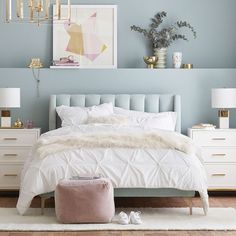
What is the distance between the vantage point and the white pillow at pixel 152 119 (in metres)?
7.34

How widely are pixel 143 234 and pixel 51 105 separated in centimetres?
297

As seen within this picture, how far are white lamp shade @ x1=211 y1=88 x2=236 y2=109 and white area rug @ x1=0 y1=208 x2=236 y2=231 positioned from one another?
1620 millimetres

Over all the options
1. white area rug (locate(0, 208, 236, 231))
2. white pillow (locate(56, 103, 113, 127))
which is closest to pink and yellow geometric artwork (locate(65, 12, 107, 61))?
white pillow (locate(56, 103, 113, 127))

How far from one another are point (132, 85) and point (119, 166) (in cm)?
224

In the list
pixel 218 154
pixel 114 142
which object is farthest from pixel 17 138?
pixel 218 154

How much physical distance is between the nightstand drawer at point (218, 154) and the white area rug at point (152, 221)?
44.6 inches

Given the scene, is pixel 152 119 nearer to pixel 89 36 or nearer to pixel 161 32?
pixel 161 32

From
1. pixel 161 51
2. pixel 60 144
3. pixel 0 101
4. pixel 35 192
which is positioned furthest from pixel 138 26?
pixel 35 192

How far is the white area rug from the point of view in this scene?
17.4 feet

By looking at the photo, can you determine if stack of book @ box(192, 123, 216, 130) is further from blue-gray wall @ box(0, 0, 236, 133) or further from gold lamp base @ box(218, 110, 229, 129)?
blue-gray wall @ box(0, 0, 236, 133)

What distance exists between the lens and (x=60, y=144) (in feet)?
19.6

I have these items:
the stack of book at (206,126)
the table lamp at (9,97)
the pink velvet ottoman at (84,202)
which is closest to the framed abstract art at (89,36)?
the table lamp at (9,97)

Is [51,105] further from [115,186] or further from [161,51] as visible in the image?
[115,186]

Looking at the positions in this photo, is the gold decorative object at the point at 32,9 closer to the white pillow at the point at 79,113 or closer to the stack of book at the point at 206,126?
the white pillow at the point at 79,113
